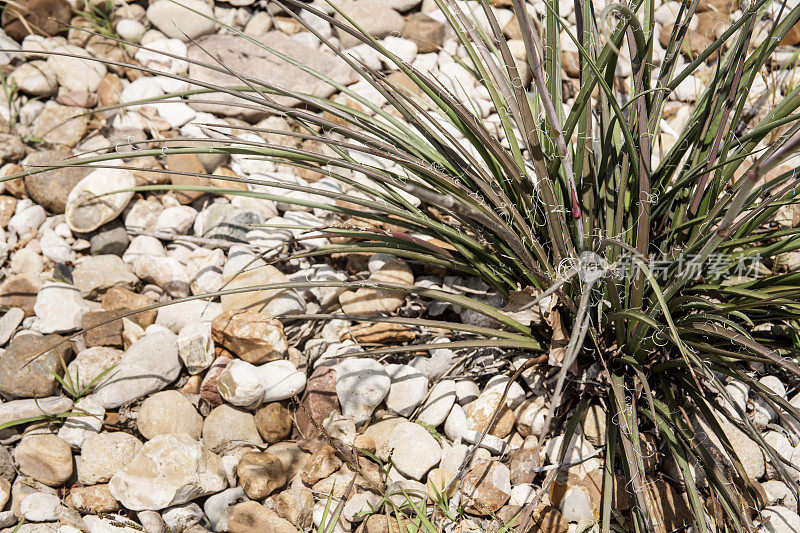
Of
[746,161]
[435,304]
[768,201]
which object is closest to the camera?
[768,201]

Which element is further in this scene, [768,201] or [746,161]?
[746,161]

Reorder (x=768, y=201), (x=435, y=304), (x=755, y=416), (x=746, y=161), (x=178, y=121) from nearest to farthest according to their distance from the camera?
(x=768, y=201), (x=755, y=416), (x=435, y=304), (x=746, y=161), (x=178, y=121)

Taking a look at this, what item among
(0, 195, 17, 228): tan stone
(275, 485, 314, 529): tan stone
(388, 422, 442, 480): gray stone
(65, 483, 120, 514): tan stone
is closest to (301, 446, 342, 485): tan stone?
(275, 485, 314, 529): tan stone

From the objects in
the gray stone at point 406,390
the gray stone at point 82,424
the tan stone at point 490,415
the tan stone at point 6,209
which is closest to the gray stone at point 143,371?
the gray stone at point 82,424

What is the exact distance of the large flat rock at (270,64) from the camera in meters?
2.51

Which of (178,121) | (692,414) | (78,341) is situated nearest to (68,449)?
(78,341)

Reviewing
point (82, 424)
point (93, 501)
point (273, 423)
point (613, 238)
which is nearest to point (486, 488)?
point (273, 423)

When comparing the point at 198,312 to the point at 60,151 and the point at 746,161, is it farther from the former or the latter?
the point at 746,161

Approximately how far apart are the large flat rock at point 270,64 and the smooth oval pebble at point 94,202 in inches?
19.1

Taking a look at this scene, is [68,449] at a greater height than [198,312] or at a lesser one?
lesser

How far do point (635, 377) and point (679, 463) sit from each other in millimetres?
255

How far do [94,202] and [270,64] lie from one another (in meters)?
0.90

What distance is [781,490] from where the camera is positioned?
64.1 inches

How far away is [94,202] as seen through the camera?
215cm
